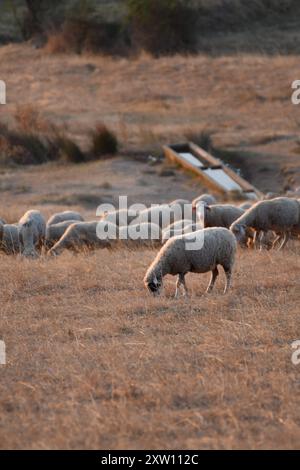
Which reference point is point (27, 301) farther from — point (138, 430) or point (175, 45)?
point (175, 45)

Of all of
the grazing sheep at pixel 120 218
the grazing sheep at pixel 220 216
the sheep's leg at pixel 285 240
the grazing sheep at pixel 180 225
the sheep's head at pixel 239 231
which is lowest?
the grazing sheep at pixel 120 218

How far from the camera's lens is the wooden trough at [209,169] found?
19500 millimetres

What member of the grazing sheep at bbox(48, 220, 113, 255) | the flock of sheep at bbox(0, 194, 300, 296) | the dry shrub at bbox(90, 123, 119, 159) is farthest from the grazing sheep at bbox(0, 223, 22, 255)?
the dry shrub at bbox(90, 123, 119, 159)

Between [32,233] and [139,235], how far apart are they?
1498 millimetres

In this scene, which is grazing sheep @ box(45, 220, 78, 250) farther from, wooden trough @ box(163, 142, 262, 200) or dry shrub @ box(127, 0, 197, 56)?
dry shrub @ box(127, 0, 197, 56)

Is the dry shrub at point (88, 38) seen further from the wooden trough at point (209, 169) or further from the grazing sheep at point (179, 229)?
the grazing sheep at point (179, 229)

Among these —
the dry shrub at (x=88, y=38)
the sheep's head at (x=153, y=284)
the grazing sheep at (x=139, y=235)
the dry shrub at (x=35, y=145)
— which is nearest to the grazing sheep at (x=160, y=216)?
the grazing sheep at (x=139, y=235)

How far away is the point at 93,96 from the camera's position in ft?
99.1

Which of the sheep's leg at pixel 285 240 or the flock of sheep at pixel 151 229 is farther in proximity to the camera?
the flock of sheep at pixel 151 229

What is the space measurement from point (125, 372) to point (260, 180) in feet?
51.8

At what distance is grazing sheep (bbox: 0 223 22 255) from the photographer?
1275cm

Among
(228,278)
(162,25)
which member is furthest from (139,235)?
(162,25)

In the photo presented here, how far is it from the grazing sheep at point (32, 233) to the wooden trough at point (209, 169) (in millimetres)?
6805

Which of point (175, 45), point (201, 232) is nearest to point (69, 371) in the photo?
point (201, 232)
